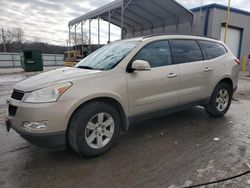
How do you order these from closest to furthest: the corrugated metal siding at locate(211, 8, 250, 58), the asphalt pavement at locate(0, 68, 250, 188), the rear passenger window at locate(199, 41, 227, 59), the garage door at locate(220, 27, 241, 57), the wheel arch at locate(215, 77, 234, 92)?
the asphalt pavement at locate(0, 68, 250, 188) < the rear passenger window at locate(199, 41, 227, 59) < the wheel arch at locate(215, 77, 234, 92) < the corrugated metal siding at locate(211, 8, 250, 58) < the garage door at locate(220, 27, 241, 57)

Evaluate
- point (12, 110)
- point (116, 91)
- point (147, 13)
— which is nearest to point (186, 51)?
point (116, 91)

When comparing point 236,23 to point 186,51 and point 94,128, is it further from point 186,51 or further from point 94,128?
point 94,128

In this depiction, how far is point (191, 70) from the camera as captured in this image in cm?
409

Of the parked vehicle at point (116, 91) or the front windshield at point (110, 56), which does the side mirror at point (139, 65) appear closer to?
the parked vehicle at point (116, 91)

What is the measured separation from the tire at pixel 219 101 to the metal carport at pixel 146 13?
11.1m

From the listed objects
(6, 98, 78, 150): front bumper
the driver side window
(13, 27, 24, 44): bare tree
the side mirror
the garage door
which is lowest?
(6, 98, 78, 150): front bumper

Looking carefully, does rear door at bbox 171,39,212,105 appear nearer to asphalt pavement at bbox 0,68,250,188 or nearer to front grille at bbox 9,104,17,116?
asphalt pavement at bbox 0,68,250,188

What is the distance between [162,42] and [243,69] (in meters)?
17.7

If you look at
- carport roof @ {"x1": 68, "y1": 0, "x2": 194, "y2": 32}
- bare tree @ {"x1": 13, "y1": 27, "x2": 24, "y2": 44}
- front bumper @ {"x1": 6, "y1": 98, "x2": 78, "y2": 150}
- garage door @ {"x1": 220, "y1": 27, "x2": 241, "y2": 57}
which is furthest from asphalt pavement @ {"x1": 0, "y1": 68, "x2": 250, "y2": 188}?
bare tree @ {"x1": 13, "y1": 27, "x2": 24, "y2": 44}

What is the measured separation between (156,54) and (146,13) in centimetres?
1595

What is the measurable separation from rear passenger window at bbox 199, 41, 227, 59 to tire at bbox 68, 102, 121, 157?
259 cm

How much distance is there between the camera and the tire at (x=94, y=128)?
281cm

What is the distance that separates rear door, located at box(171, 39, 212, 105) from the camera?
3992 mm

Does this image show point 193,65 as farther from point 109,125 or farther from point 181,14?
point 181,14
